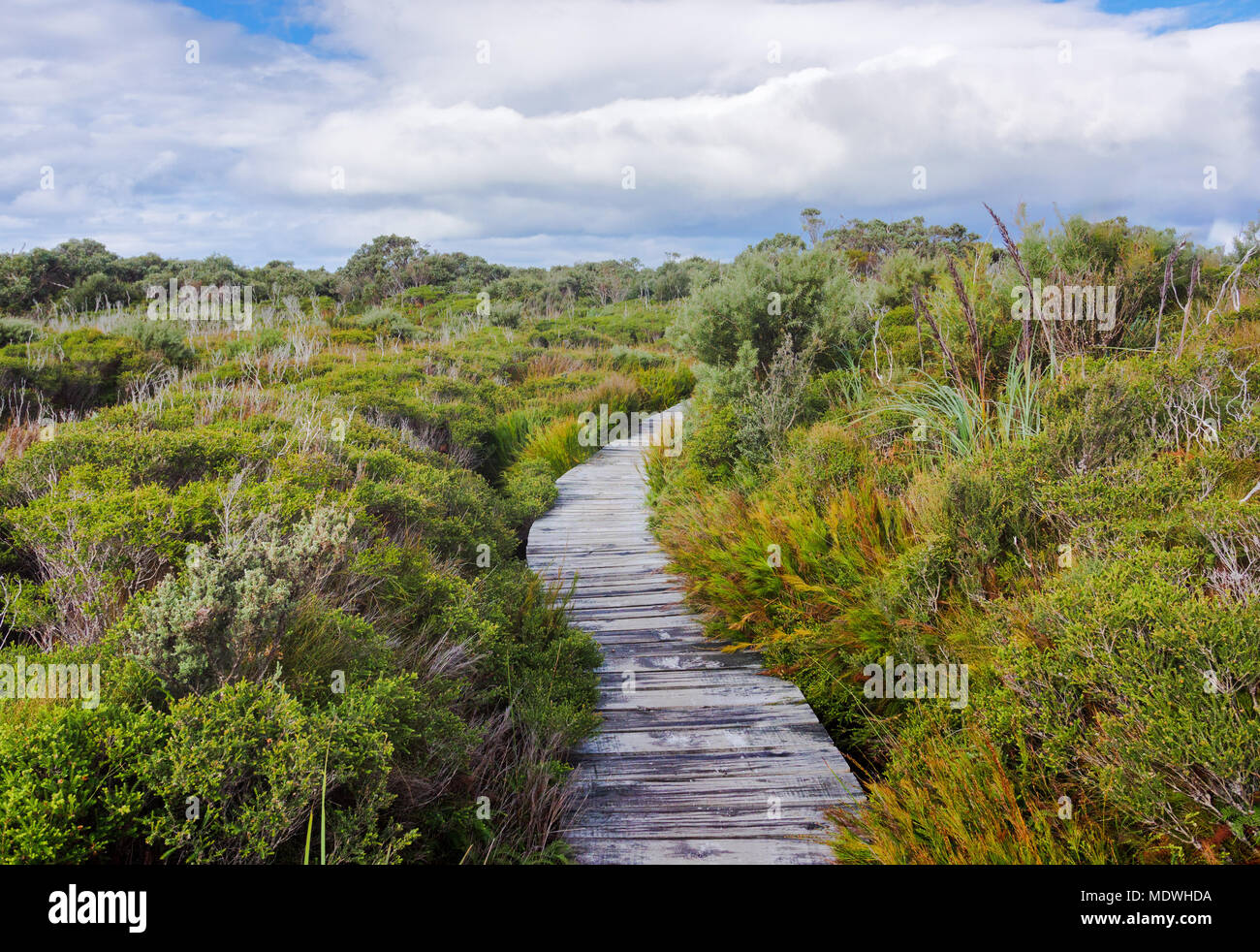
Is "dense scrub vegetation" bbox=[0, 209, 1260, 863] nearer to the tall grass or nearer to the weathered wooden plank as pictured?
the tall grass

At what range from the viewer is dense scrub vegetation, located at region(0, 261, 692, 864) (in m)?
2.14

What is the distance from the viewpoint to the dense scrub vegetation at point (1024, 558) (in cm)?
226

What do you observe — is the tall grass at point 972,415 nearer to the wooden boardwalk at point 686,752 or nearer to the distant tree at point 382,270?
the wooden boardwalk at point 686,752

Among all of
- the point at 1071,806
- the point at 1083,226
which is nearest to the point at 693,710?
the point at 1071,806

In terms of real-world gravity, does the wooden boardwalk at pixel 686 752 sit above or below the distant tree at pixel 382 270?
below

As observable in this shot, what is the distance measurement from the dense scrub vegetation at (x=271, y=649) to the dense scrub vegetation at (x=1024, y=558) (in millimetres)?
1615

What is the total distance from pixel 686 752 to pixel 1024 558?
7.09 ft

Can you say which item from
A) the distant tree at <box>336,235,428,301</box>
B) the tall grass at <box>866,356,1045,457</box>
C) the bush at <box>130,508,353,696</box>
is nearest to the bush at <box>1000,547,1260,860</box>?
the tall grass at <box>866,356,1045,457</box>

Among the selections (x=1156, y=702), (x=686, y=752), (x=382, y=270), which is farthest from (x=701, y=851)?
(x=382, y=270)

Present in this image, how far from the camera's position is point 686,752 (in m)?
3.73

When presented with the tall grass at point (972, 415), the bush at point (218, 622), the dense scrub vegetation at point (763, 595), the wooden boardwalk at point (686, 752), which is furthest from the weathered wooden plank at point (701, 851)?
the tall grass at point (972, 415)

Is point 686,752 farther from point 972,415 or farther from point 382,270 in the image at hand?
point 382,270

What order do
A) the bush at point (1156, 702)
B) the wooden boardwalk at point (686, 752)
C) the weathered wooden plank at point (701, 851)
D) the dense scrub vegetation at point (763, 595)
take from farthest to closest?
the wooden boardwalk at point (686, 752) → the weathered wooden plank at point (701, 851) → the dense scrub vegetation at point (763, 595) → the bush at point (1156, 702)
